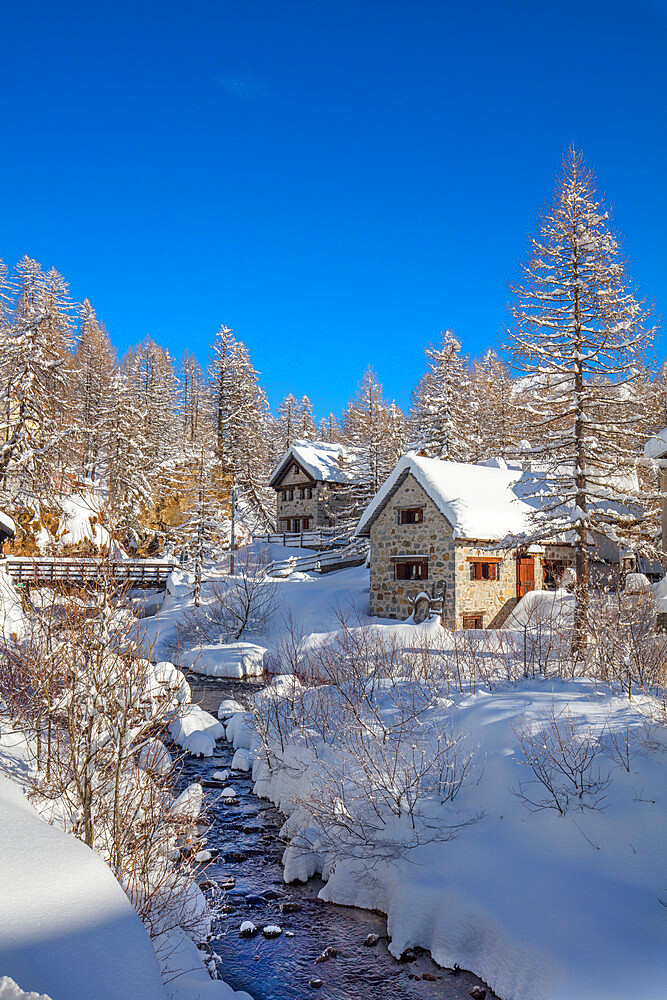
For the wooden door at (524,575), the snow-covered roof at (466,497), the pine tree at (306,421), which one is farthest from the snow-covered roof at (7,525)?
the pine tree at (306,421)

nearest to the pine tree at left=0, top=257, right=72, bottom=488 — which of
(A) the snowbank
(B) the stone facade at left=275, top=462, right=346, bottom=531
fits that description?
(A) the snowbank

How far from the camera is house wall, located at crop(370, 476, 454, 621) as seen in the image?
80.0 ft

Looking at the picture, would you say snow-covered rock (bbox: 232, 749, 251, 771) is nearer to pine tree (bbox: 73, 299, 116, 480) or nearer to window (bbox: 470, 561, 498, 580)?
window (bbox: 470, 561, 498, 580)

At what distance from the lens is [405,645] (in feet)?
62.0

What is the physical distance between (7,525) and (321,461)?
22.0 meters

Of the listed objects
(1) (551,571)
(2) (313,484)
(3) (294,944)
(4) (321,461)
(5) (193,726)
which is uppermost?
(4) (321,461)

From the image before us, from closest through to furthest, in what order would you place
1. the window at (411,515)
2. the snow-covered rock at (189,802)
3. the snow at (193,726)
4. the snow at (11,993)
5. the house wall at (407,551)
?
the snow at (11,993) < the snow-covered rock at (189,802) < the snow at (193,726) < the house wall at (407,551) < the window at (411,515)

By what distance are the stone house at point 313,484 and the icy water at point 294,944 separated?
3320 cm

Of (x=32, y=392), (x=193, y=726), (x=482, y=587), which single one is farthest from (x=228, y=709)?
(x=32, y=392)

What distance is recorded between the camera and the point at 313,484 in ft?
149

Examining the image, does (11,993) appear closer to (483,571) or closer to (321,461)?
(483,571)

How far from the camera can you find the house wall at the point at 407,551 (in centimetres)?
2438

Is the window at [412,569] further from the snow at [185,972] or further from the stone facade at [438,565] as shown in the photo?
the snow at [185,972]

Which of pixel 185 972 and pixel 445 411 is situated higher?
pixel 445 411
